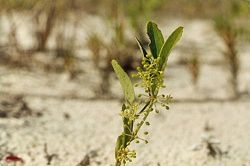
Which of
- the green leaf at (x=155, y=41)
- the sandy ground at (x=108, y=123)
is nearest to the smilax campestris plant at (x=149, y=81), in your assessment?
the green leaf at (x=155, y=41)

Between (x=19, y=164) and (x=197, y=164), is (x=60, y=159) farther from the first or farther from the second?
(x=197, y=164)

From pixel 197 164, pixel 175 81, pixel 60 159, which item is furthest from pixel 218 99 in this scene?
pixel 60 159

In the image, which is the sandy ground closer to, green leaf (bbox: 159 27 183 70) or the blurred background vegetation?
the blurred background vegetation

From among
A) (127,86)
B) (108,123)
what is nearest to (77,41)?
(108,123)

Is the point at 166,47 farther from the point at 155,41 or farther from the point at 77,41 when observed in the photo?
the point at 77,41

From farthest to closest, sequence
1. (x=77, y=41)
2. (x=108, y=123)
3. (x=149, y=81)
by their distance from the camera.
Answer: (x=77, y=41)
(x=108, y=123)
(x=149, y=81)

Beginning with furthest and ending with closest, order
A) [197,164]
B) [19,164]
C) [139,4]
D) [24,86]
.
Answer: [139,4] < [24,86] < [197,164] < [19,164]

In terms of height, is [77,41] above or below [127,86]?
above

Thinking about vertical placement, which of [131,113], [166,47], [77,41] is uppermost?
[77,41]
